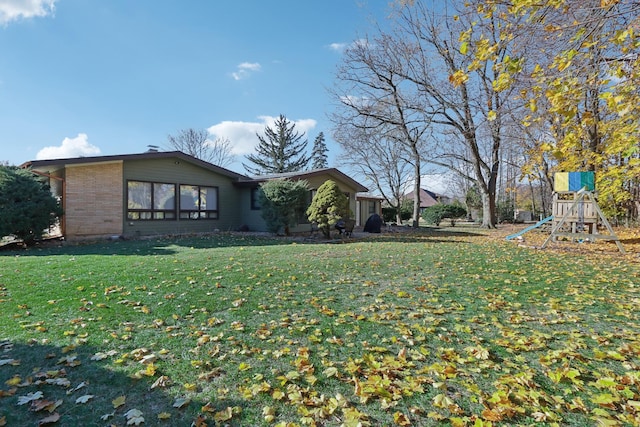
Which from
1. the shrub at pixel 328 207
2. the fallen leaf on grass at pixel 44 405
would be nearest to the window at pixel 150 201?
the shrub at pixel 328 207

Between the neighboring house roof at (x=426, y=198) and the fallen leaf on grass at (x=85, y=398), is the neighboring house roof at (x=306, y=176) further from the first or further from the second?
the neighboring house roof at (x=426, y=198)

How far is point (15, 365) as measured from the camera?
303 centimetres

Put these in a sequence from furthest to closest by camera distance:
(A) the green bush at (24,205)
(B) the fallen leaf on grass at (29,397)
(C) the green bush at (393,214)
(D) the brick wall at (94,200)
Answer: (C) the green bush at (393,214) < (D) the brick wall at (94,200) < (A) the green bush at (24,205) < (B) the fallen leaf on grass at (29,397)

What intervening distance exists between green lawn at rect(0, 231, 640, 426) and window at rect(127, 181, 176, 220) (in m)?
8.13

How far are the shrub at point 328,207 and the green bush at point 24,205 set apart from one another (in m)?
8.76

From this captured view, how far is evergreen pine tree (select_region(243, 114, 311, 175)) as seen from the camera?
46.2 metres

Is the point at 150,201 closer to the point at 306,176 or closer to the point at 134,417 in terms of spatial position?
the point at 306,176

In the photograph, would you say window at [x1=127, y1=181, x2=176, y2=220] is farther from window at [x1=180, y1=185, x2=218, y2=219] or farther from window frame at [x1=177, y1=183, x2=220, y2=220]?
window at [x1=180, y1=185, x2=218, y2=219]

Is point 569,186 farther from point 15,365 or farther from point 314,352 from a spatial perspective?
point 15,365

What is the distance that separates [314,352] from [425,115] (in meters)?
20.3

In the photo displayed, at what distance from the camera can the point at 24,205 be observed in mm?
10172

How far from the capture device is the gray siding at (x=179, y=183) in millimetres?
14023

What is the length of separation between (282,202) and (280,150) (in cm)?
3292

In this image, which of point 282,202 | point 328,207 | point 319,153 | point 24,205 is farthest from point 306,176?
point 319,153
